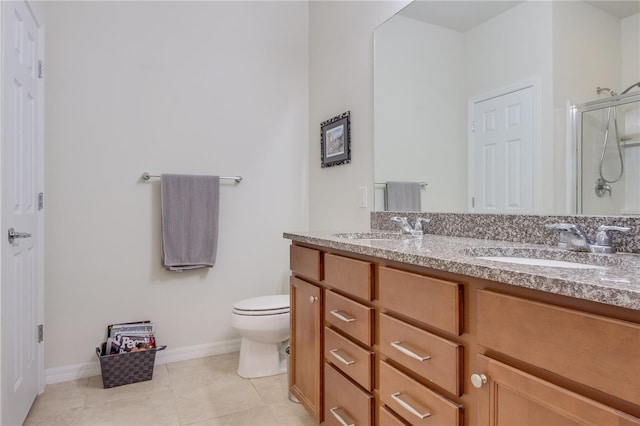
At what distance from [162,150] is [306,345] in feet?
5.15

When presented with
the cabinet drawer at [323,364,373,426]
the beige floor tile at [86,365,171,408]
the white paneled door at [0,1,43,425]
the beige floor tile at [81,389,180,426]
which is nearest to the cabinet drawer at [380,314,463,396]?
the cabinet drawer at [323,364,373,426]

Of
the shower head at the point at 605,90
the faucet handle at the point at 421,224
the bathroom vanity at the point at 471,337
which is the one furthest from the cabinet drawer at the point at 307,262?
the shower head at the point at 605,90

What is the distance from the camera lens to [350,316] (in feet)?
4.49

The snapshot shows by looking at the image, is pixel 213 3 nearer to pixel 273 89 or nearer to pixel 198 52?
pixel 198 52

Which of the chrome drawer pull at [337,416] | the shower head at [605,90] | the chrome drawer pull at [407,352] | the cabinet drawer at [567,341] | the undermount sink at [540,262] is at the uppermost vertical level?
the shower head at [605,90]

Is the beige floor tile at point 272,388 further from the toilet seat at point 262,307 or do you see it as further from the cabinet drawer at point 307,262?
the cabinet drawer at point 307,262

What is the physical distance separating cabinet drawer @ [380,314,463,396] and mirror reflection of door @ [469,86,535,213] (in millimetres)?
647

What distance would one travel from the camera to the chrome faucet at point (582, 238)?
3.55ft

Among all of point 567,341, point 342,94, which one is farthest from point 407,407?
point 342,94

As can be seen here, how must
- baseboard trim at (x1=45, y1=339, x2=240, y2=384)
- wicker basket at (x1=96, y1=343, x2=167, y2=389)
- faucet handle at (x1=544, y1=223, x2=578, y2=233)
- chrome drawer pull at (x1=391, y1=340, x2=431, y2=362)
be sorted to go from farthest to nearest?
1. baseboard trim at (x1=45, y1=339, x2=240, y2=384)
2. wicker basket at (x1=96, y1=343, x2=167, y2=389)
3. faucet handle at (x1=544, y1=223, x2=578, y2=233)
4. chrome drawer pull at (x1=391, y1=340, x2=431, y2=362)

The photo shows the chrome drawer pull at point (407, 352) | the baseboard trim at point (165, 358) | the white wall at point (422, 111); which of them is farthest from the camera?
the baseboard trim at point (165, 358)

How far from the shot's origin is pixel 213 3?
2.68 meters

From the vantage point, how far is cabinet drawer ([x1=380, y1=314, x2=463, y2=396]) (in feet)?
3.06

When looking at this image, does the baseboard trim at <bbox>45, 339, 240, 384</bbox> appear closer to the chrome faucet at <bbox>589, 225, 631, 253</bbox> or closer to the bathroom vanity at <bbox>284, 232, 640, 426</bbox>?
the bathroom vanity at <bbox>284, 232, 640, 426</bbox>
